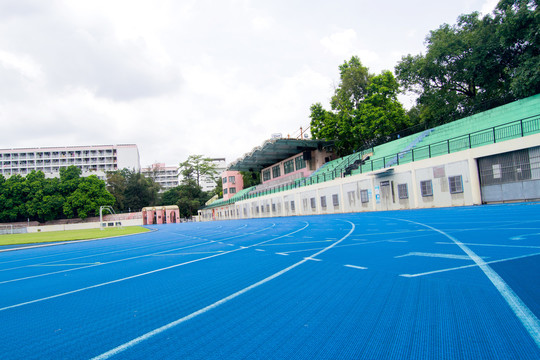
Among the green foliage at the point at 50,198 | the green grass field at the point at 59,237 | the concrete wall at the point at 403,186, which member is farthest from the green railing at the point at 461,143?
the green foliage at the point at 50,198

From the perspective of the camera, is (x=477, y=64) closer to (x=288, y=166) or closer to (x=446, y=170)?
(x=446, y=170)

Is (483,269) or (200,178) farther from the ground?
(200,178)

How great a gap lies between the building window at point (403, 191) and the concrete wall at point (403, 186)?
0.12m

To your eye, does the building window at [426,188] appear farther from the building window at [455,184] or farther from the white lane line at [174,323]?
the white lane line at [174,323]

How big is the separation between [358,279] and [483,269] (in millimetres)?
1846

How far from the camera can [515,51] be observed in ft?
94.6

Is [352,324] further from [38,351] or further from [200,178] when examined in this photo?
[200,178]

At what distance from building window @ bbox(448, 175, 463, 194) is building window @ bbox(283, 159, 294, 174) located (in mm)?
36293

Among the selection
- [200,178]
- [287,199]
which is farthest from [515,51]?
[200,178]

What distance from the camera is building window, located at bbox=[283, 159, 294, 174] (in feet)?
192

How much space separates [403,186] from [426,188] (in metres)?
2.32

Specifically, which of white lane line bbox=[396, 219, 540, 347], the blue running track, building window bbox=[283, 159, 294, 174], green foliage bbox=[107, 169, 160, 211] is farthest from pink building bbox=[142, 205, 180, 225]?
white lane line bbox=[396, 219, 540, 347]

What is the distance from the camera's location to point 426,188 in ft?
83.2

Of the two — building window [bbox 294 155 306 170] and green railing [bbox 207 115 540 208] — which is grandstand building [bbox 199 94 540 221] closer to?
green railing [bbox 207 115 540 208]
